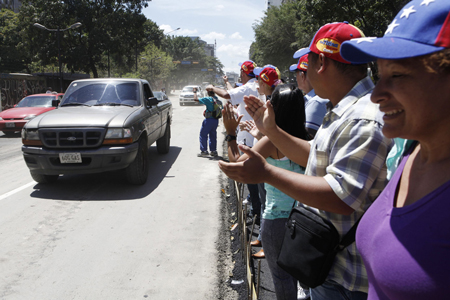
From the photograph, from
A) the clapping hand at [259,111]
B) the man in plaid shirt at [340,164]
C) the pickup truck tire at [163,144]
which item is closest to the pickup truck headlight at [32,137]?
the pickup truck tire at [163,144]

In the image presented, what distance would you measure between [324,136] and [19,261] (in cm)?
357

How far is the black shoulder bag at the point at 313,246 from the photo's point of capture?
1527 mm

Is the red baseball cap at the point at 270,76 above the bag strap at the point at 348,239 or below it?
above

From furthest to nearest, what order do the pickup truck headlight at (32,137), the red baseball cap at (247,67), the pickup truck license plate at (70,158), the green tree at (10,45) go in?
the green tree at (10,45)
the pickup truck headlight at (32,137)
the pickup truck license plate at (70,158)
the red baseball cap at (247,67)

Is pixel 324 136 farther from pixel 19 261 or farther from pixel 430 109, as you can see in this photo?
pixel 19 261

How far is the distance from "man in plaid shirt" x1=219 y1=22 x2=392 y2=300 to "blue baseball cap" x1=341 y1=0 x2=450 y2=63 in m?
0.49

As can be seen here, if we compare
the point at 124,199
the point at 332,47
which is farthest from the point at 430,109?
the point at 124,199

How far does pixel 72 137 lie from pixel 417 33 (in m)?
5.70

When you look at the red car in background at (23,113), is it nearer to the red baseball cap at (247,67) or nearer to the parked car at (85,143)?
the parked car at (85,143)

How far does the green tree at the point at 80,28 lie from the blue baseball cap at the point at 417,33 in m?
34.0

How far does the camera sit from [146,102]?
298 inches

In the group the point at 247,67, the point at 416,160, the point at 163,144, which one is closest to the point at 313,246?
the point at 416,160

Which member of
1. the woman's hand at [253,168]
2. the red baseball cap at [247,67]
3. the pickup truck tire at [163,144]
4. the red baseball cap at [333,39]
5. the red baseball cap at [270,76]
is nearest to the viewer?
the woman's hand at [253,168]

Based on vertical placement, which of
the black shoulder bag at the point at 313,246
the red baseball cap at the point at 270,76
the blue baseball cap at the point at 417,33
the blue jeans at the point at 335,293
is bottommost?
the blue jeans at the point at 335,293
